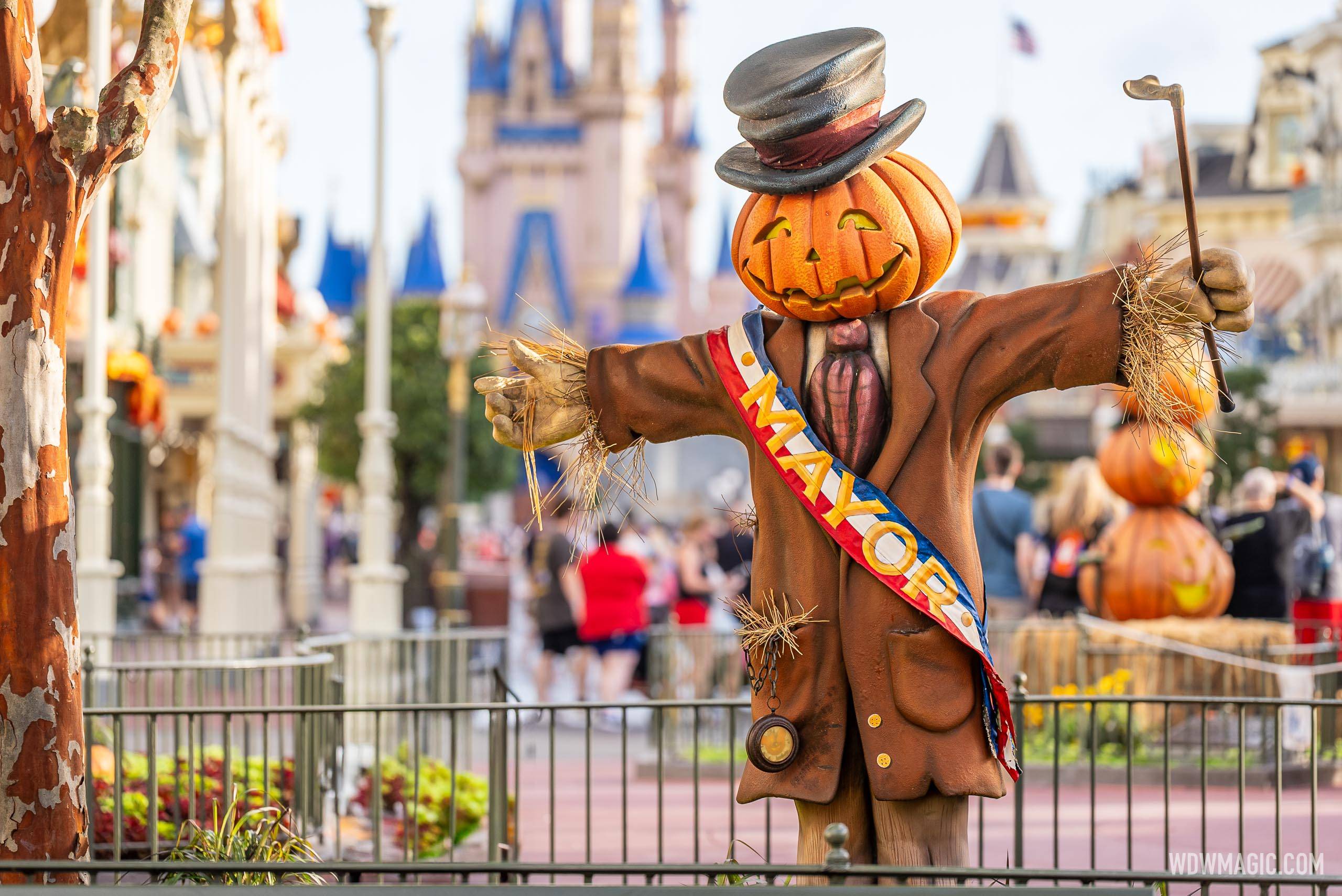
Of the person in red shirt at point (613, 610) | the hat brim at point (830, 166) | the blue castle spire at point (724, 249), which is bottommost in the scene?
the person in red shirt at point (613, 610)

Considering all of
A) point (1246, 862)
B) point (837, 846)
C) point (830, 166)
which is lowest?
point (1246, 862)

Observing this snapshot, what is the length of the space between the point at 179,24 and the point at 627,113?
2738 inches

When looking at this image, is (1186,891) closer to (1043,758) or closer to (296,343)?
(1043,758)

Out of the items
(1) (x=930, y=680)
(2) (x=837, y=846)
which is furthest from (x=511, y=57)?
(2) (x=837, y=846)

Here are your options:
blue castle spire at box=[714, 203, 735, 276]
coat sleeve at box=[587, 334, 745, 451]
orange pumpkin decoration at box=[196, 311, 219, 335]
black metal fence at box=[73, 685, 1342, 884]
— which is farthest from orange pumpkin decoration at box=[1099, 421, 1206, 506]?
blue castle spire at box=[714, 203, 735, 276]

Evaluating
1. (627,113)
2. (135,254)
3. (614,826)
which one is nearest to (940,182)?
(614,826)

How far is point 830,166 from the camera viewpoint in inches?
171

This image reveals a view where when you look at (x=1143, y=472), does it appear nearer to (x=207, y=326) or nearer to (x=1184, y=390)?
(x=1184, y=390)

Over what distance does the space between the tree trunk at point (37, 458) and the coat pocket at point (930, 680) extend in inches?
87.0

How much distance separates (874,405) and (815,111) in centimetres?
80

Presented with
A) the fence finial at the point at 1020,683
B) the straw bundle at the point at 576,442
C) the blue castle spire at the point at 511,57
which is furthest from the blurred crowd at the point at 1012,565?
the blue castle spire at the point at 511,57

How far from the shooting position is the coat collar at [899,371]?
4301 mm

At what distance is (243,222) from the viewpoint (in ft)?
46.8

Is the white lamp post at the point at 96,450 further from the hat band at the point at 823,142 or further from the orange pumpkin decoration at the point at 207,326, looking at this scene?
the orange pumpkin decoration at the point at 207,326
